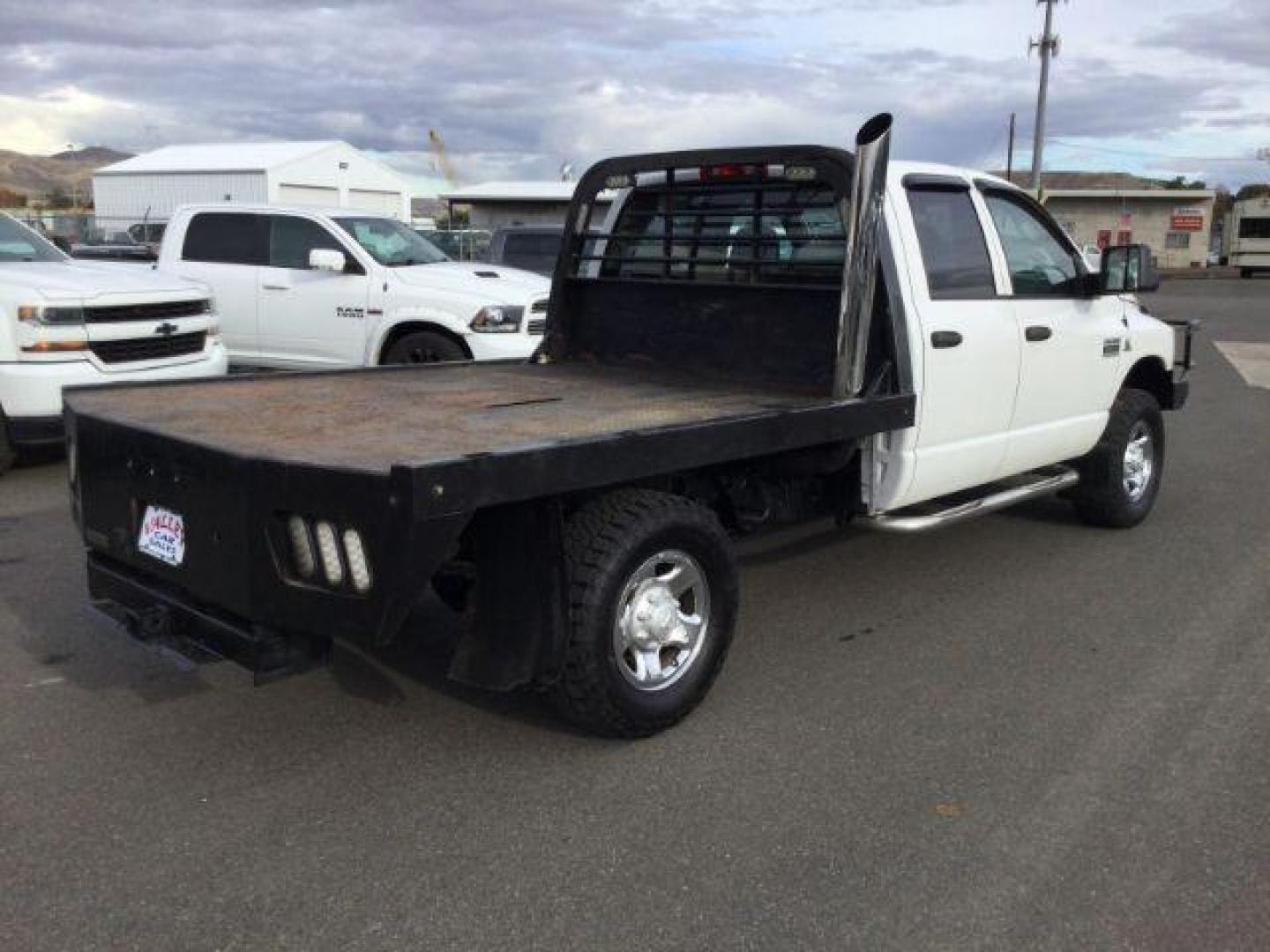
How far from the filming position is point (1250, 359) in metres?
18.0

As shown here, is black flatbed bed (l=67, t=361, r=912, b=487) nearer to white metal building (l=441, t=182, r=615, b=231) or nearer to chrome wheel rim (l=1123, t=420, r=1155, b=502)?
chrome wheel rim (l=1123, t=420, r=1155, b=502)

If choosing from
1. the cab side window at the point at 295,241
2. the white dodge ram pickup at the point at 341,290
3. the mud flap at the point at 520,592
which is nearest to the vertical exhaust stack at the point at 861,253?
the mud flap at the point at 520,592

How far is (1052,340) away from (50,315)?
6.19 metres

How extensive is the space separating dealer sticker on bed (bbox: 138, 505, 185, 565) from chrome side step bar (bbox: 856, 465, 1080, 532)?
283cm

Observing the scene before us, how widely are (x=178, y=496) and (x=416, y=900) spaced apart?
1441 mm

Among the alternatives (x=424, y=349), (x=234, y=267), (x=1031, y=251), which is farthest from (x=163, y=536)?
(x=234, y=267)

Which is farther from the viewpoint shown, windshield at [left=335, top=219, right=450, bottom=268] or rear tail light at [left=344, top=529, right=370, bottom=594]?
windshield at [left=335, top=219, right=450, bottom=268]

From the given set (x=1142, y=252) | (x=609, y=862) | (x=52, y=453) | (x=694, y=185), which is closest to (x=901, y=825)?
(x=609, y=862)

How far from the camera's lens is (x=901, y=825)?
11.4ft

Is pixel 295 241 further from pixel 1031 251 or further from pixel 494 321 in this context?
Result: pixel 1031 251

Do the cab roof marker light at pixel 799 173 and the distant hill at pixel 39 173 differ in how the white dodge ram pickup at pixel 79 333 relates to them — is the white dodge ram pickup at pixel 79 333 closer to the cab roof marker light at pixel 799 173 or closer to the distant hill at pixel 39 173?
the cab roof marker light at pixel 799 173

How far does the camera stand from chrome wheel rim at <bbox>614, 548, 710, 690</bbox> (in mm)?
3873

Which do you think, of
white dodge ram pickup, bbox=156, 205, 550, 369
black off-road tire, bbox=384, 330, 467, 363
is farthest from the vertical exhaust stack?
black off-road tire, bbox=384, 330, 467, 363

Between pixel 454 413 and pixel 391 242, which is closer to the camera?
pixel 454 413
